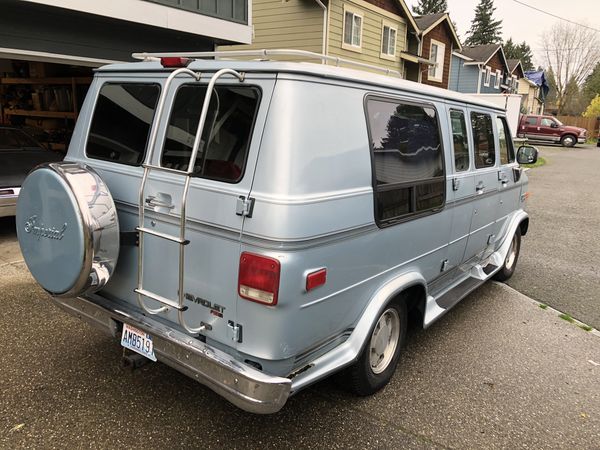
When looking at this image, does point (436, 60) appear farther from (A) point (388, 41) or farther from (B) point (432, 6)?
(B) point (432, 6)

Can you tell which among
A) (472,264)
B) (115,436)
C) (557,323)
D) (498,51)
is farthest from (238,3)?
(498,51)

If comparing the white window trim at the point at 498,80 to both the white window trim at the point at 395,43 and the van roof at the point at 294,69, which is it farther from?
the van roof at the point at 294,69

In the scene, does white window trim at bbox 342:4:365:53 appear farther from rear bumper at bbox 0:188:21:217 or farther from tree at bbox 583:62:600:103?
tree at bbox 583:62:600:103

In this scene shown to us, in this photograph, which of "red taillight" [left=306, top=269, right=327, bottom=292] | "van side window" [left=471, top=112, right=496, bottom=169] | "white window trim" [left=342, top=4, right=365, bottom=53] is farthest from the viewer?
"white window trim" [left=342, top=4, right=365, bottom=53]

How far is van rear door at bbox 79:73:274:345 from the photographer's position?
240cm

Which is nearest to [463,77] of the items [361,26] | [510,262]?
[361,26]

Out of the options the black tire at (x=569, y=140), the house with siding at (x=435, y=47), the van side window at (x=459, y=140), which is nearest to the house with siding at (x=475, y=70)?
the black tire at (x=569, y=140)

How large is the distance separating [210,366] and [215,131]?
121cm

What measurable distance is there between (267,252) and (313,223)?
275 mm

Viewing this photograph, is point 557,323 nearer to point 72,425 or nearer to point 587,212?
point 72,425

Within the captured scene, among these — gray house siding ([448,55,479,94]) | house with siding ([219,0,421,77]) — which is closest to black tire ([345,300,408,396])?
house with siding ([219,0,421,77])

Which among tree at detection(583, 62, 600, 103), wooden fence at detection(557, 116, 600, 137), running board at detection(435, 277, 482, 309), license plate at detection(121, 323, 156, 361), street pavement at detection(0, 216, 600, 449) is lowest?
street pavement at detection(0, 216, 600, 449)

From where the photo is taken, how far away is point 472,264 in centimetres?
465

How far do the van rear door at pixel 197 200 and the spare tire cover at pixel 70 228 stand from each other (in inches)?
8.0
